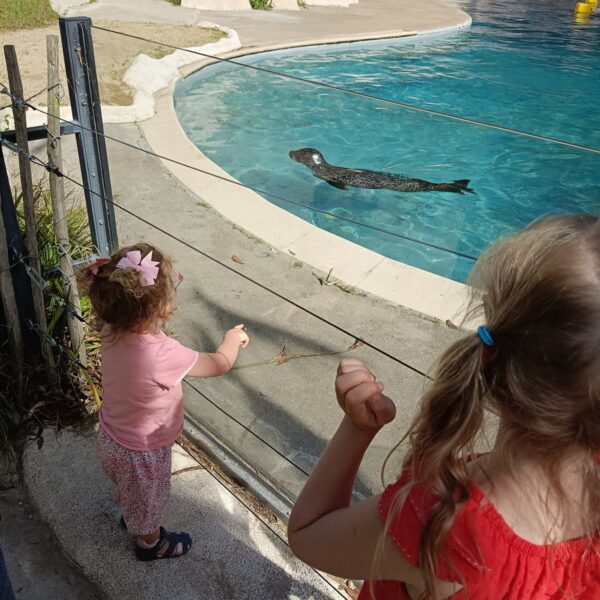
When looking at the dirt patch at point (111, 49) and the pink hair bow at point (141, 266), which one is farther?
the dirt patch at point (111, 49)

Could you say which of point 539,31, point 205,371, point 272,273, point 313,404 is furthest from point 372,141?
point 539,31

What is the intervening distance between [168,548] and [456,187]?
6.08m

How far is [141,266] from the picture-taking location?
5.52ft

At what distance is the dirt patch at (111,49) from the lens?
7.45 m

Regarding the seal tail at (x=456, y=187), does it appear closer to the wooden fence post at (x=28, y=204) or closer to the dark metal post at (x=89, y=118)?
the dark metal post at (x=89, y=118)

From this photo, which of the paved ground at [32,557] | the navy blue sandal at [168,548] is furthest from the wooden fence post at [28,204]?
the navy blue sandal at [168,548]

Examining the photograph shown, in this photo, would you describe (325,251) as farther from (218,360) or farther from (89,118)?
(218,360)

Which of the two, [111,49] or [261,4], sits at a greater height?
[261,4]

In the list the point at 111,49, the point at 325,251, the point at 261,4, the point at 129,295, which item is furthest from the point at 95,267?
the point at 261,4

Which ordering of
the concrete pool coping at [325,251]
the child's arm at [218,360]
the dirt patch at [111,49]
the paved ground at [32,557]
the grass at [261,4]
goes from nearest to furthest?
the child's arm at [218,360]
the paved ground at [32,557]
the concrete pool coping at [325,251]
the dirt patch at [111,49]
the grass at [261,4]

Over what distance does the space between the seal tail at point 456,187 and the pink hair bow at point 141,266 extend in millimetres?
5734

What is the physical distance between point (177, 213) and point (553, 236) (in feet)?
12.8

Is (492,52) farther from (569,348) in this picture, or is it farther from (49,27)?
(569,348)

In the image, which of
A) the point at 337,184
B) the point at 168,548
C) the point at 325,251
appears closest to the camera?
the point at 168,548
